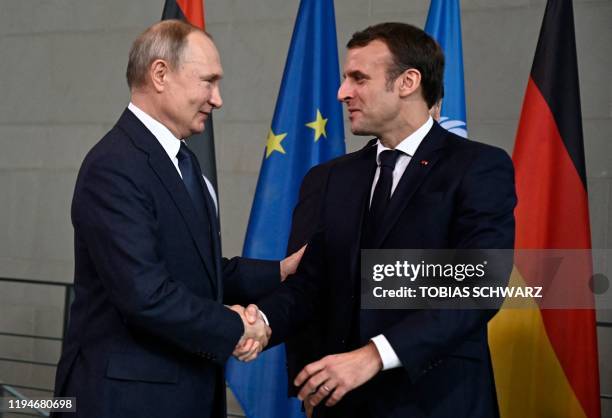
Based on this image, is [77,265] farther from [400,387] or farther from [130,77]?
[400,387]

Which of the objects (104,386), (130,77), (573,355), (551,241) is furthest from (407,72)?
(573,355)

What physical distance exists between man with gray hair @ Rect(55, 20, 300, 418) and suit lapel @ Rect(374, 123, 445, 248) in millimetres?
479

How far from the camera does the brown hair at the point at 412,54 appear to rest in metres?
2.51

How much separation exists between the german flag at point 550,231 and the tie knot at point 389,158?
4.67ft

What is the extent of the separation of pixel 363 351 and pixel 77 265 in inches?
31.4

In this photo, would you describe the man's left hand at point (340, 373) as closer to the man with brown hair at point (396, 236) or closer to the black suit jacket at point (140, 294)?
the man with brown hair at point (396, 236)

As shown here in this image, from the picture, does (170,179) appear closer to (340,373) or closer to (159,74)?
(159,74)

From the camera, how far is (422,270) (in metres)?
2.26

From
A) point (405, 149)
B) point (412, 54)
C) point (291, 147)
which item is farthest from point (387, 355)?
point (291, 147)

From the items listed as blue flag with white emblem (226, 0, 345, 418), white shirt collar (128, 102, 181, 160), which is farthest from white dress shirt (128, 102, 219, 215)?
blue flag with white emblem (226, 0, 345, 418)

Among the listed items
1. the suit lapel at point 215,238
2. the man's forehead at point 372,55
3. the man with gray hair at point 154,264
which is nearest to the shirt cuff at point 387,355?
the man with gray hair at point 154,264

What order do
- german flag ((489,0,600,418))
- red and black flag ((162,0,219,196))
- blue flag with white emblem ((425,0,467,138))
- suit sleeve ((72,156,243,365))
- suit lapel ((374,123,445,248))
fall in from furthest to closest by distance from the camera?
red and black flag ((162,0,219,196))
blue flag with white emblem ((425,0,467,138))
german flag ((489,0,600,418))
suit lapel ((374,123,445,248))
suit sleeve ((72,156,243,365))

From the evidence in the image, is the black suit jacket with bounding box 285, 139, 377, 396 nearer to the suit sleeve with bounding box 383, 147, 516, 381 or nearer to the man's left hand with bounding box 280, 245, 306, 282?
the man's left hand with bounding box 280, 245, 306, 282

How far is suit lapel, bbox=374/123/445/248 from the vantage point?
229 cm
